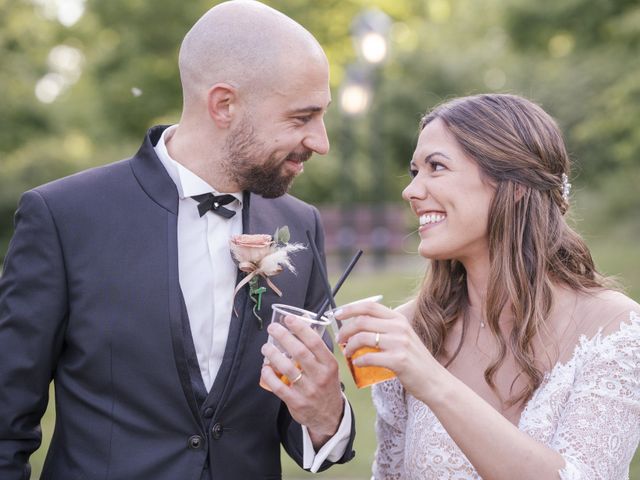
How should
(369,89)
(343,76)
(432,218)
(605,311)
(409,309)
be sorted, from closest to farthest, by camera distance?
(605,311)
(432,218)
(409,309)
(369,89)
(343,76)

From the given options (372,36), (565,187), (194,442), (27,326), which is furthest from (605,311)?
(372,36)

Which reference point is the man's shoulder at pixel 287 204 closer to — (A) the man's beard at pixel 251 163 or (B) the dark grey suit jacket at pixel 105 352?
(A) the man's beard at pixel 251 163

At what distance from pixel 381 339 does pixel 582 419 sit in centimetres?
91

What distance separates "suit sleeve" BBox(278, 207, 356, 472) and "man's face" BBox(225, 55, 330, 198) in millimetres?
400

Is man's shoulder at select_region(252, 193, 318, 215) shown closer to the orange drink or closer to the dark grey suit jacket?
the dark grey suit jacket

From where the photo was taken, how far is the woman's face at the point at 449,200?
11.0 feet

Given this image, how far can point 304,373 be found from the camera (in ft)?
9.00

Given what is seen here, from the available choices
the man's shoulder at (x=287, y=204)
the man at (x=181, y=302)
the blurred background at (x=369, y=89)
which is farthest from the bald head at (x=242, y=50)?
the blurred background at (x=369, y=89)

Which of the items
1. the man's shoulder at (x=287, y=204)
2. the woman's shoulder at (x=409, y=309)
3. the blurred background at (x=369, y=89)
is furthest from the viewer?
the blurred background at (x=369, y=89)

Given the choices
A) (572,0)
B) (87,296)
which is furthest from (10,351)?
(572,0)

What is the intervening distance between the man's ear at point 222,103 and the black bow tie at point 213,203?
10.2 inches

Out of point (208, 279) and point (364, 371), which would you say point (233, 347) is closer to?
point (208, 279)

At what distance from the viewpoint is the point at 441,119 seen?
11.6 feet

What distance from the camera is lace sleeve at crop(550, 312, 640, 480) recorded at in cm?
295
